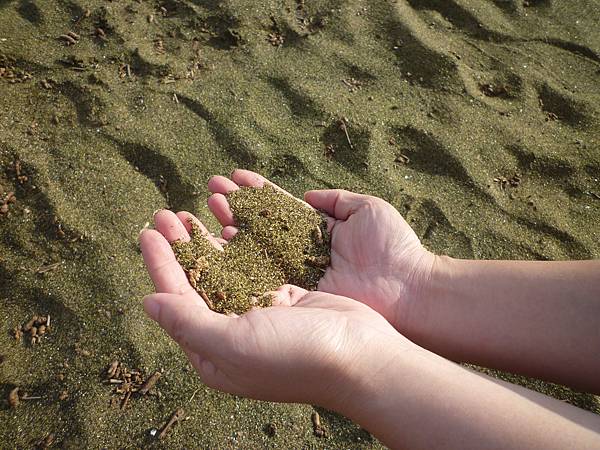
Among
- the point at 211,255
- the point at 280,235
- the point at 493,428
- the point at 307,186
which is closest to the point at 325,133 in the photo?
the point at 307,186

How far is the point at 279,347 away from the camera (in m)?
1.35

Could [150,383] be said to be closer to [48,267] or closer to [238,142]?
[48,267]

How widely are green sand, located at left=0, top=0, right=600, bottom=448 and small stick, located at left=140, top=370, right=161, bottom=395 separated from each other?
0.07ft

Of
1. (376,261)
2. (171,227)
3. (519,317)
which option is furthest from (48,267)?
(519,317)

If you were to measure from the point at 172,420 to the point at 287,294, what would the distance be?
0.58 m

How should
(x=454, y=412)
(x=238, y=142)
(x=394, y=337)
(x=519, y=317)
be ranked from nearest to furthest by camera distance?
(x=454, y=412) → (x=394, y=337) → (x=519, y=317) → (x=238, y=142)

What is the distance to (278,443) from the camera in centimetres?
173

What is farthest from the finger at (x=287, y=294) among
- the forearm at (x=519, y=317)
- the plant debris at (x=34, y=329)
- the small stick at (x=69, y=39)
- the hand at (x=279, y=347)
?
the small stick at (x=69, y=39)

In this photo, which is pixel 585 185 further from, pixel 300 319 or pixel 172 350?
pixel 172 350

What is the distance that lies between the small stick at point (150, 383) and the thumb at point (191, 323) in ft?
1.40

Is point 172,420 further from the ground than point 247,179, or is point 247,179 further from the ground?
point 247,179

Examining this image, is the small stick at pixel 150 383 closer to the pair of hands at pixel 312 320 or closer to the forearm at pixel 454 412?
the pair of hands at pixel 312 320

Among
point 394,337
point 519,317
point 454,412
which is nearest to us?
point 454,412

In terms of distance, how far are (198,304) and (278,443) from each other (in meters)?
0.61
